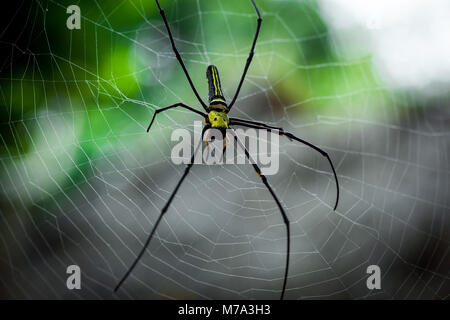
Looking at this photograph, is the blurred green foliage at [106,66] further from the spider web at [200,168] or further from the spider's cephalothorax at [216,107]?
the spider's cephalothorax at [216,107]

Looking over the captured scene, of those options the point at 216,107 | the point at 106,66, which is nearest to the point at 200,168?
the point at 106,66

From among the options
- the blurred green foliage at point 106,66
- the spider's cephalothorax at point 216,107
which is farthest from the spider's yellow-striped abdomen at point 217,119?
the blurred green foliage at point 106,66

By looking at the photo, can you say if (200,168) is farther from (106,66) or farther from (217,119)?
(217,119)

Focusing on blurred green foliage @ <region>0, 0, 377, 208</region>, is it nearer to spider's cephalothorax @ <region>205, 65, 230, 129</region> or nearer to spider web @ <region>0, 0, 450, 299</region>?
spider web @ <region>0, 0, 450, 299</region>

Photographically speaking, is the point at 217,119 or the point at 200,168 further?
the point at 200,168

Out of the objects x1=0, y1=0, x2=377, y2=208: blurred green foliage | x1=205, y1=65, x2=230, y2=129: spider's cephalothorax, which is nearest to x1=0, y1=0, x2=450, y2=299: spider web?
x1=0, y1=0, x2=377, y2=208: blurred green foliage

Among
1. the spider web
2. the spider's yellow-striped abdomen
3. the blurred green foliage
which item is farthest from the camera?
the spider web
